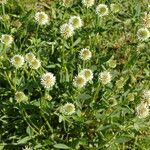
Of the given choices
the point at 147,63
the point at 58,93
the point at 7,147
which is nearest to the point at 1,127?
the point at 7,147

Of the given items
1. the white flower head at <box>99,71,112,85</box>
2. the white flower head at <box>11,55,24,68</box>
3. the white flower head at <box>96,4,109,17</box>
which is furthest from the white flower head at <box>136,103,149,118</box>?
the white flower head at <box>96,4,109,17</box>

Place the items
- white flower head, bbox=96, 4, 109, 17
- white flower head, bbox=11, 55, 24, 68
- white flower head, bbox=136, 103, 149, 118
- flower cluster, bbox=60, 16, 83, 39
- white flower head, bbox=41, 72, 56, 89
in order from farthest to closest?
white flower head, bbox=96, 4, 109, 17
flower cluster, bbox=60, 16, 83, 39
white flower head, bbox=11, 55, 24, 68
white flower head, bbox=41, 72, 56, 89
white flower head, bbox=136, 103, 149, 118

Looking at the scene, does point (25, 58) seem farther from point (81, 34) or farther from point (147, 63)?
point (147, 63)

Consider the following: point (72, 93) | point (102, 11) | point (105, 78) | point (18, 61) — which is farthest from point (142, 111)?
point (102, 11)

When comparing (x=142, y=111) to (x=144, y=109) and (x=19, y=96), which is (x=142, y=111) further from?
(x=19, y=96)

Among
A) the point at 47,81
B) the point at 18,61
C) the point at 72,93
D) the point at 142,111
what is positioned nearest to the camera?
the point at 142,111

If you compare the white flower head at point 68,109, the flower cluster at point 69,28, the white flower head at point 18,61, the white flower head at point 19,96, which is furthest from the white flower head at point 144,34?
the white flower head at point 19,96

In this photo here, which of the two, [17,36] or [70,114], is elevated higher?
[17,36]

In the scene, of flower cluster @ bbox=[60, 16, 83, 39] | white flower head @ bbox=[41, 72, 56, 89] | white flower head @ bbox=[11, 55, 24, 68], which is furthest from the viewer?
flower cluster @ bbox=[60, 16, 83, 39]

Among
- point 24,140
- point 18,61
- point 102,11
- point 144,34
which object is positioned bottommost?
point 24,140

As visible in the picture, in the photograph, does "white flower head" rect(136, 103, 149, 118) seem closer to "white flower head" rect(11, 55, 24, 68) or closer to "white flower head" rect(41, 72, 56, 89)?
"white flower head" rect(41, 72, 56, 89)

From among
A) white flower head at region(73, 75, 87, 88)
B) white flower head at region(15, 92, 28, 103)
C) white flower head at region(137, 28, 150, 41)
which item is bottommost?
white flower head at region(15, 92, 28, 103)
